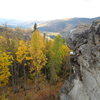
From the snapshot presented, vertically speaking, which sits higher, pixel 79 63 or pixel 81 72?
pixel 79 63

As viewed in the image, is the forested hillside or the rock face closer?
the rock face

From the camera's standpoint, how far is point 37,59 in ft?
80.2

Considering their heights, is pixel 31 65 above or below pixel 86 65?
below

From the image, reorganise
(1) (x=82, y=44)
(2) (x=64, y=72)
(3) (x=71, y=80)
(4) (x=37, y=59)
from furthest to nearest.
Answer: (2) (x=64, y=72) < (4) (x=37, y=59) < (3) (x=71, y=80) < (1) (x=82, y=44)

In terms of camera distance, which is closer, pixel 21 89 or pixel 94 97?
pixel 94 97

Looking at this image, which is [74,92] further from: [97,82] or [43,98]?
[43,98]

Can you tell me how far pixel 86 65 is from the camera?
13609mm

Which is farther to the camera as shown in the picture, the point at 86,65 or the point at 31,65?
the point at 31,65

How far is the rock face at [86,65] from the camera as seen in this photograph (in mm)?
12625

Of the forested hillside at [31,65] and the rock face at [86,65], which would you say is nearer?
the rock face at [86,65]

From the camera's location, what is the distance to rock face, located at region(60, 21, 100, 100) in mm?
12625

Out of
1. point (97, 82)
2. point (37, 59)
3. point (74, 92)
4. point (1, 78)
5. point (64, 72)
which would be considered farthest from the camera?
point (64, 72)

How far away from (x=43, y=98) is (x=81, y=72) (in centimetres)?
1105

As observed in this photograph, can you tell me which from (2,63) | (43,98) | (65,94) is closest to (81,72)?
(65,94)
